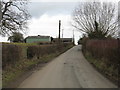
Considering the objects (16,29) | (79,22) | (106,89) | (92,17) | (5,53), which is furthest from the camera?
(79,22)

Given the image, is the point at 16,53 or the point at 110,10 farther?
the point at 110,10

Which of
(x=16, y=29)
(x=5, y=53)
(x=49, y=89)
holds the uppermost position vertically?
(x=16, y=29)

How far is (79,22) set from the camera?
5506 cm

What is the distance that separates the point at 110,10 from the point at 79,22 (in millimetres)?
9853

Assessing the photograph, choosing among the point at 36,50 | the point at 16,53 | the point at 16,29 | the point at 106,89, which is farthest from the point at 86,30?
the point at 106,89

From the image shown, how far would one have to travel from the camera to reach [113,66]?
13172 mm

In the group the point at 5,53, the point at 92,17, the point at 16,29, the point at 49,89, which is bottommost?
the point at 49,89

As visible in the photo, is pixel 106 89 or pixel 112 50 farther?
pixel 112 50

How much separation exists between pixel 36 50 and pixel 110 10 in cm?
2837

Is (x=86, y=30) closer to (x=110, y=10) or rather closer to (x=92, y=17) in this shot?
(x=92, y=17)

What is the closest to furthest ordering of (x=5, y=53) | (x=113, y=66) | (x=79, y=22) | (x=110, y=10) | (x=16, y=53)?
1. (x=113, y=66)
2. (x=5, y=53)
3. (x=16, y=53)
4. (x=110, y=10)
5. (x=79, y=22)

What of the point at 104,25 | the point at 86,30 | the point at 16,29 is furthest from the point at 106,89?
the point at 86,30

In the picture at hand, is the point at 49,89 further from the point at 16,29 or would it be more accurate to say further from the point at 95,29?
the point at 95,29

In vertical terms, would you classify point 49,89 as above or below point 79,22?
below
